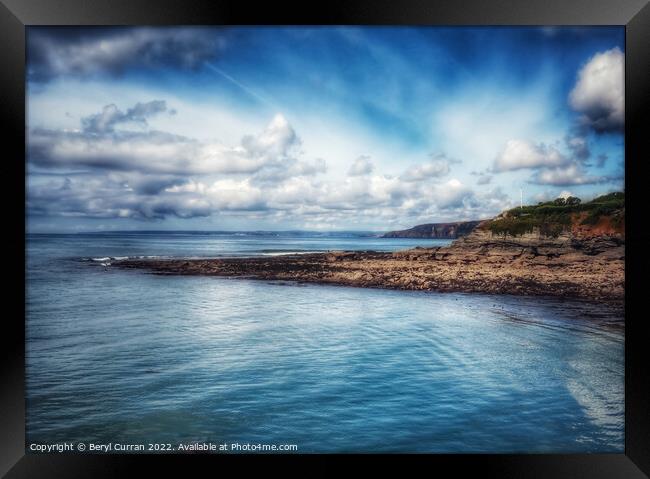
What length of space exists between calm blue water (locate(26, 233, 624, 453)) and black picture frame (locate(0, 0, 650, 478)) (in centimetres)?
14

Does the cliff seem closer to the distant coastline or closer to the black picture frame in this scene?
the distant coastline

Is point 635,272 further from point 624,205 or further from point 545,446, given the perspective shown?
point 545,446

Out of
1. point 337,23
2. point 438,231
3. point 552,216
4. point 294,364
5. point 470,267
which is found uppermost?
point 337,23

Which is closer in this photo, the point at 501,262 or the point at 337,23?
the point at 337,23

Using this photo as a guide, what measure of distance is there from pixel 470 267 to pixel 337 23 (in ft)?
11.3

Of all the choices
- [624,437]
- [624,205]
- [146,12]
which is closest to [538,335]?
[624,437]

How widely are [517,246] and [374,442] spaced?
3103 mm

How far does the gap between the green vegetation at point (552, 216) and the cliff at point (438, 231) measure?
0.29 metres

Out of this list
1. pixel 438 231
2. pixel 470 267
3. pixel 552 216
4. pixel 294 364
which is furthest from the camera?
pixel 470 267

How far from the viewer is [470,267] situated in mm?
5262

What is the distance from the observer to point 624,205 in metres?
3.50

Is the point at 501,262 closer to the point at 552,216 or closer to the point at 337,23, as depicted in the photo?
the point at 552,216

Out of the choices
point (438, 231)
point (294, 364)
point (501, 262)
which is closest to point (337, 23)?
point (438, 231)

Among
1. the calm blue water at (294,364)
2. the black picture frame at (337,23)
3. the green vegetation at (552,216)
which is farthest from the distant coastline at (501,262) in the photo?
the black picture frame at (337,23)
